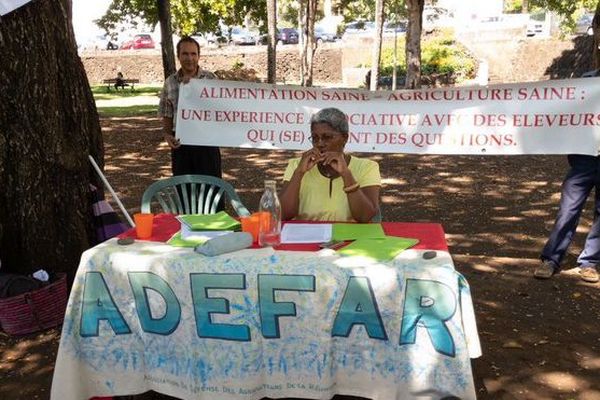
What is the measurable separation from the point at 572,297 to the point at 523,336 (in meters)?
0.83

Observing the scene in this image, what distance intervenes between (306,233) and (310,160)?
1.65 ft

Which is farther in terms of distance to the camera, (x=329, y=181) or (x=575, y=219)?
(x=575, y=219)

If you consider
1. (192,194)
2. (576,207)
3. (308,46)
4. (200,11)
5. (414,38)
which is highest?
(200,11)

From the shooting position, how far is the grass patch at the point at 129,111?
55.1 ft

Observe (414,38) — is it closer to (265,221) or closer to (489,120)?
(489,120)

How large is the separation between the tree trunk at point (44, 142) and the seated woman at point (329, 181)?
174 cm

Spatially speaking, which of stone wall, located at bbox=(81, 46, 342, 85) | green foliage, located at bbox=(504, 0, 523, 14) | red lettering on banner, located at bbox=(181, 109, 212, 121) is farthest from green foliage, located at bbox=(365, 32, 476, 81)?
green foliage, located at bbox=(504, 0, 523, 14)

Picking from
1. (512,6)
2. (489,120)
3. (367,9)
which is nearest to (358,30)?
(367,9)

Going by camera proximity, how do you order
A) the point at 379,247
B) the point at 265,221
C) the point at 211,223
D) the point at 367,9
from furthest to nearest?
the point at 367,9
the point at 211,223
the point at 265,221
the point at 379,247

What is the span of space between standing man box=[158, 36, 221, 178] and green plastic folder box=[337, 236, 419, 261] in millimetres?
2857

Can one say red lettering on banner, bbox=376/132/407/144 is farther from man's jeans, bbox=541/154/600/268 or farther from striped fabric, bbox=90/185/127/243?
striped fabric, bbox=90/185/127/243

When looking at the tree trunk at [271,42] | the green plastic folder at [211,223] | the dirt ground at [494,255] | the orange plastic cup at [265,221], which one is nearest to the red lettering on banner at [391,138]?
the dirt ground at [494,255]

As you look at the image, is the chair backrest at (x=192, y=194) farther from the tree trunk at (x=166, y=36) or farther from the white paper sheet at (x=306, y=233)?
the tree trunk at (x=166, y=36)

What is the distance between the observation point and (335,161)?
10.7 ft
